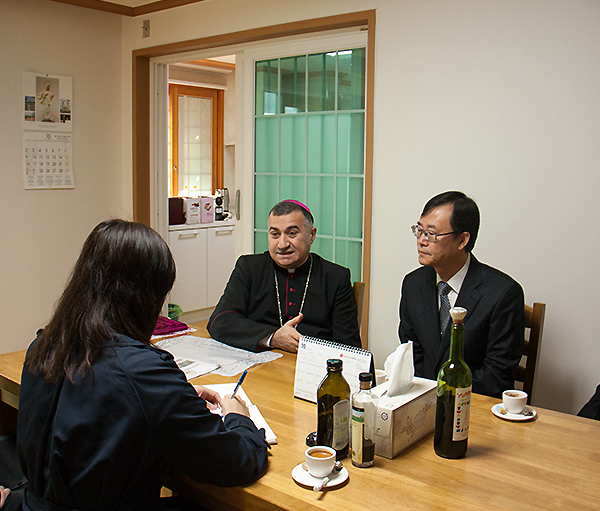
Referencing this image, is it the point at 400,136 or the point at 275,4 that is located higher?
the point at 275,4

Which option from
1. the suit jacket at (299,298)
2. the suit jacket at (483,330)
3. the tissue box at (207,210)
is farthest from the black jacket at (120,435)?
the tissue box at (207,210)

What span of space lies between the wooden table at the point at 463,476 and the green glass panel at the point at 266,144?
8.13 feet

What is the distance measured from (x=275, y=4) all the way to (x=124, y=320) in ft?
9.57

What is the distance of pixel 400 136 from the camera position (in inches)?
125

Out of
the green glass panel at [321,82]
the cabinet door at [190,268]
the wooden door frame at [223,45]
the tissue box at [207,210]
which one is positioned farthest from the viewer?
the tissue box at [207,210]

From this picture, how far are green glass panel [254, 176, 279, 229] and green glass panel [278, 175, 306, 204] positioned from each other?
0.18 feet

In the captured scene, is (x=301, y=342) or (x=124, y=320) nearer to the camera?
(x=124, y=320)

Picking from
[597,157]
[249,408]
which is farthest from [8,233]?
[597,157]

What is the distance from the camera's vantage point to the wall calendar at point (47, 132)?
416 centimetres

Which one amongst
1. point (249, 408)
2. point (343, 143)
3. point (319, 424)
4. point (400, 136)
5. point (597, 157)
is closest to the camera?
point (319, 424)

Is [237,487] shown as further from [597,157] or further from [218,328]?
[597,157]

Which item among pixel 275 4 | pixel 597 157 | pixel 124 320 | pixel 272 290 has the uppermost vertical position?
pixel 275 4

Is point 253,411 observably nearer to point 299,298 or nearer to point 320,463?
point 320,463

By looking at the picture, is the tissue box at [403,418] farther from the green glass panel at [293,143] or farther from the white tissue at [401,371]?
the green glass panel at [293,143]
